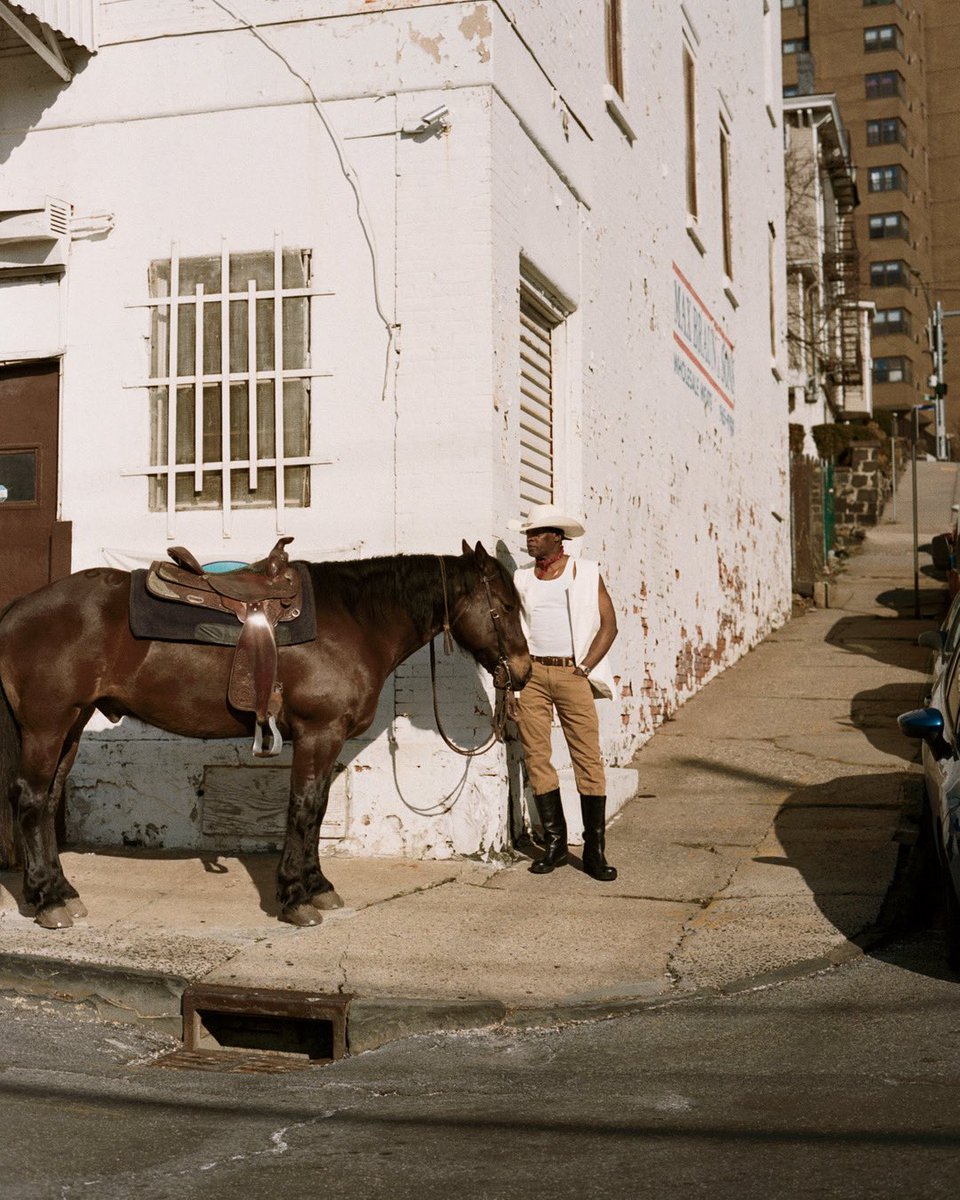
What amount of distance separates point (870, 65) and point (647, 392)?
62.7m

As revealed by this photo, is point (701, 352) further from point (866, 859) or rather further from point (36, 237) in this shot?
point (866, 859)

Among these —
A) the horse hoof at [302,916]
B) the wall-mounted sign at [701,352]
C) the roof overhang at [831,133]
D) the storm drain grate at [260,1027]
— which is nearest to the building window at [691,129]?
the wall-mounted sign at [701,352]

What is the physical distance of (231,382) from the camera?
927cm

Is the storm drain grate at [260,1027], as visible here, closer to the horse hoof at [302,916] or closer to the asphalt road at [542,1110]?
the asphalt road at [542,1110]

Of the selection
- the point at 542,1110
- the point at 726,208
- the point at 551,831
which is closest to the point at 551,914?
the point at 551,831

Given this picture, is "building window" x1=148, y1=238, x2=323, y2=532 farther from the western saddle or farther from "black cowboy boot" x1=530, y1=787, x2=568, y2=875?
"black cowboy boot" x1=530, y1=787, x2=568, y2=875

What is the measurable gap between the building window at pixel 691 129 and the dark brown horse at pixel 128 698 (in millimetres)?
9392

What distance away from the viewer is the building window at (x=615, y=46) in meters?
12.3

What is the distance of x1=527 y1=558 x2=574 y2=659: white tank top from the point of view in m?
8.25

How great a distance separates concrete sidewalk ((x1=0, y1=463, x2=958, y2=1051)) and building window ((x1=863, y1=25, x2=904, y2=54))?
64.8m

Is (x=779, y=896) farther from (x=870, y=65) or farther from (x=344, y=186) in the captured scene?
(x=870, y=65)

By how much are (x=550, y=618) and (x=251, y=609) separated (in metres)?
1.94

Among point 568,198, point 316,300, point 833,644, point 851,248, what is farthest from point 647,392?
point 851,248

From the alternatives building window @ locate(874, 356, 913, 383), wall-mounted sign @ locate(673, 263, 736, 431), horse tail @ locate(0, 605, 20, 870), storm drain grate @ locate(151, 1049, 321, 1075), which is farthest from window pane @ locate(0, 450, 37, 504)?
building window @ locate(874, 356, 913, 383)
